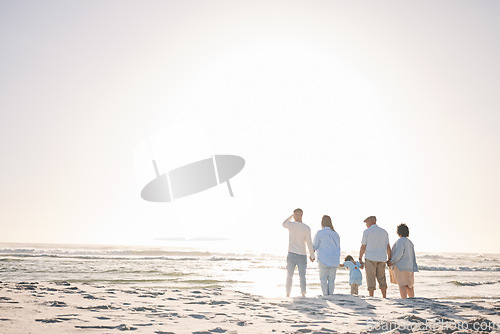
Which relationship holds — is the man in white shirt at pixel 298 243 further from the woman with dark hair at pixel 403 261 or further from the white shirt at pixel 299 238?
the woman with dark hair at pixel 403 261

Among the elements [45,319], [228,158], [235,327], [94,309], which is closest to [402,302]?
[235,327]

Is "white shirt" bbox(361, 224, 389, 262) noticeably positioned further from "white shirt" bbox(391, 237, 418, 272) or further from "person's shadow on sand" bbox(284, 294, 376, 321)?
"person's shadow on sand" bbox(284, 294, 376, 321)

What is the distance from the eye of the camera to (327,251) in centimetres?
940

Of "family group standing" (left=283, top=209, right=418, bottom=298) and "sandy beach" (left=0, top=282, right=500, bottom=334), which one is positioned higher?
"family group standing" (left=283, top=209, right=418, bottom=298)

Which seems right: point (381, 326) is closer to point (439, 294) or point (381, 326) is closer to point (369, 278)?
point (369, 278)

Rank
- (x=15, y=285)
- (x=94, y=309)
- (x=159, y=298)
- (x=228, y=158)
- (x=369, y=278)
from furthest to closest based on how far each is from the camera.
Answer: (x=228, y=158)
(x=369, y=278)
(x=15, y=285)
(x=159, y=298)
(x=94, y=309)

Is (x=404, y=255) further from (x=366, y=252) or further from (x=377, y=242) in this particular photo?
(x=366, y=252)

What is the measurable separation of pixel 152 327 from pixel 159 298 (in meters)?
2.55

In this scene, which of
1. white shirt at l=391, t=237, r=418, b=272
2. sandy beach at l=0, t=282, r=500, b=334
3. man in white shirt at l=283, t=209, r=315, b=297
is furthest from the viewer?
man in white shirt at l=283, t=209, r=315, b=297

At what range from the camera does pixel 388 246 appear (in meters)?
9.52

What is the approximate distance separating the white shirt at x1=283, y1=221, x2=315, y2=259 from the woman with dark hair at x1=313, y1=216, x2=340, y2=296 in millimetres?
244

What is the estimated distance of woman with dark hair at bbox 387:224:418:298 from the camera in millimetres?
9250

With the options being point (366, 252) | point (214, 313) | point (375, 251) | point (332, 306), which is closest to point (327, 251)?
point (366, 252)

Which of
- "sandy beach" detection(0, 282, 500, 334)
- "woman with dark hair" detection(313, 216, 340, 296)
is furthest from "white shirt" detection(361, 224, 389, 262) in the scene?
"sandy beach" detection(0, 282, 500, 334)
